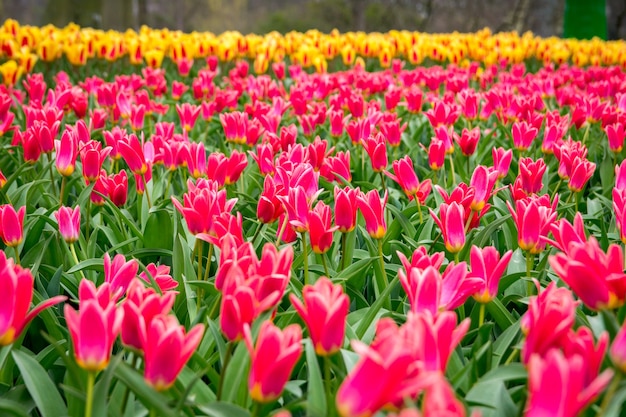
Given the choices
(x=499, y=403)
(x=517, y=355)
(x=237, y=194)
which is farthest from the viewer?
(x=237, y=194)

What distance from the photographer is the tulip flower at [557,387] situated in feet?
2.77

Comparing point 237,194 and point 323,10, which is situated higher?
point 323,10

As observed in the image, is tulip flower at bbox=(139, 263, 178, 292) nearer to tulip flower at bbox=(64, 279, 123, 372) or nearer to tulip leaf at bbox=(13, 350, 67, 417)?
tulip leaf at bbox=(13, 350, 67, 417)

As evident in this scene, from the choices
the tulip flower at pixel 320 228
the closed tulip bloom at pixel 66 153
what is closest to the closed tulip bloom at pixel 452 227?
the tulip flower at pixel 320 228

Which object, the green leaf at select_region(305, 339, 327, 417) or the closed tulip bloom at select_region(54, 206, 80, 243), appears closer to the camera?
the green leaf at select_region(305, 339, 327, 417)

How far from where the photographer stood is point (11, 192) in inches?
105

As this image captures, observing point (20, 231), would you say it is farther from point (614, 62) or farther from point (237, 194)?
point (614, 62)

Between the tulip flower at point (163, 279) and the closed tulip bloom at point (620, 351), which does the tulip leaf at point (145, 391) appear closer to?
the tulip flower at point (163, 279)

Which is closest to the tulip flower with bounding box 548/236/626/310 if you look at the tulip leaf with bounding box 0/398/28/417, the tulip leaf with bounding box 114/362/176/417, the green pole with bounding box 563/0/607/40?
the tulip leaf with bounding box 114/362/176/417

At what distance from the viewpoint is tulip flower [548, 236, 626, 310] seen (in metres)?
1.21

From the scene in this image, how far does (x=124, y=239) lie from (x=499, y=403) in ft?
4.99

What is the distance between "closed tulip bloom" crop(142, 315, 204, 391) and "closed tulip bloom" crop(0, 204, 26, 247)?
0.87m

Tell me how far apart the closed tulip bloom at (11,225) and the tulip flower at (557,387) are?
1404mm

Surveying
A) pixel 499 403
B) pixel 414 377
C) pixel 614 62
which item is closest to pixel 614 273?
pixel 499 403
